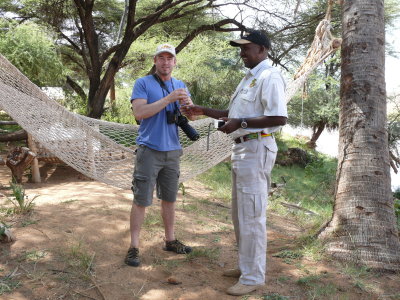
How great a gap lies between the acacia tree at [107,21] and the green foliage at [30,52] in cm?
105

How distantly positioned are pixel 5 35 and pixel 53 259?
12.2 feet

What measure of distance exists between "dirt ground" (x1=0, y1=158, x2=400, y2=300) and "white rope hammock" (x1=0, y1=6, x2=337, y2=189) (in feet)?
1.18

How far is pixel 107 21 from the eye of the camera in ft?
34.8

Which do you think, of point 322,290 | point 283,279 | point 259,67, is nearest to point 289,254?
point 283,279

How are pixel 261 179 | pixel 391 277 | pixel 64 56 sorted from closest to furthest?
pixel 261 179 → pixel 391 277 → pixel 64 56

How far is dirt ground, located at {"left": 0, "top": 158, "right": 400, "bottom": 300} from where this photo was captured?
1837mm

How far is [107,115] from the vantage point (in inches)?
298

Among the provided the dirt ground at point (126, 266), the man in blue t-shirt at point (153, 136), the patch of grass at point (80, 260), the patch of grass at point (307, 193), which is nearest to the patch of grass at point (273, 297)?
the dirt ground at point (126, 266)

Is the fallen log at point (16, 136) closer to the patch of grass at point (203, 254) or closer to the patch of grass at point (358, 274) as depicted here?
the patch of grass at point (203, 254)

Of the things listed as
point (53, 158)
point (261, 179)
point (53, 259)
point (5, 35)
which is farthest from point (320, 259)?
point (5, 35)

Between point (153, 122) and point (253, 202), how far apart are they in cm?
70

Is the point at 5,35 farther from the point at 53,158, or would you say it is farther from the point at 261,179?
the point at 261,179

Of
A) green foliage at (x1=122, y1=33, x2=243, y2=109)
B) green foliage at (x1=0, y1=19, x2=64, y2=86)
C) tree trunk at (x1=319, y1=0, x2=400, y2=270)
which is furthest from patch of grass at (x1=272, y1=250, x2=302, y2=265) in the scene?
green foliage at (x1=122, y1=33, x2=243, y2=109)

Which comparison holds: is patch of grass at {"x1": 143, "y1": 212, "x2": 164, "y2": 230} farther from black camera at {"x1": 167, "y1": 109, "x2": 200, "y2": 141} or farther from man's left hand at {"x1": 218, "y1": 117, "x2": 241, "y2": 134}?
man's left hand at {"x1": 218, "y1": 117, "x2": 241, "y2": 134}
